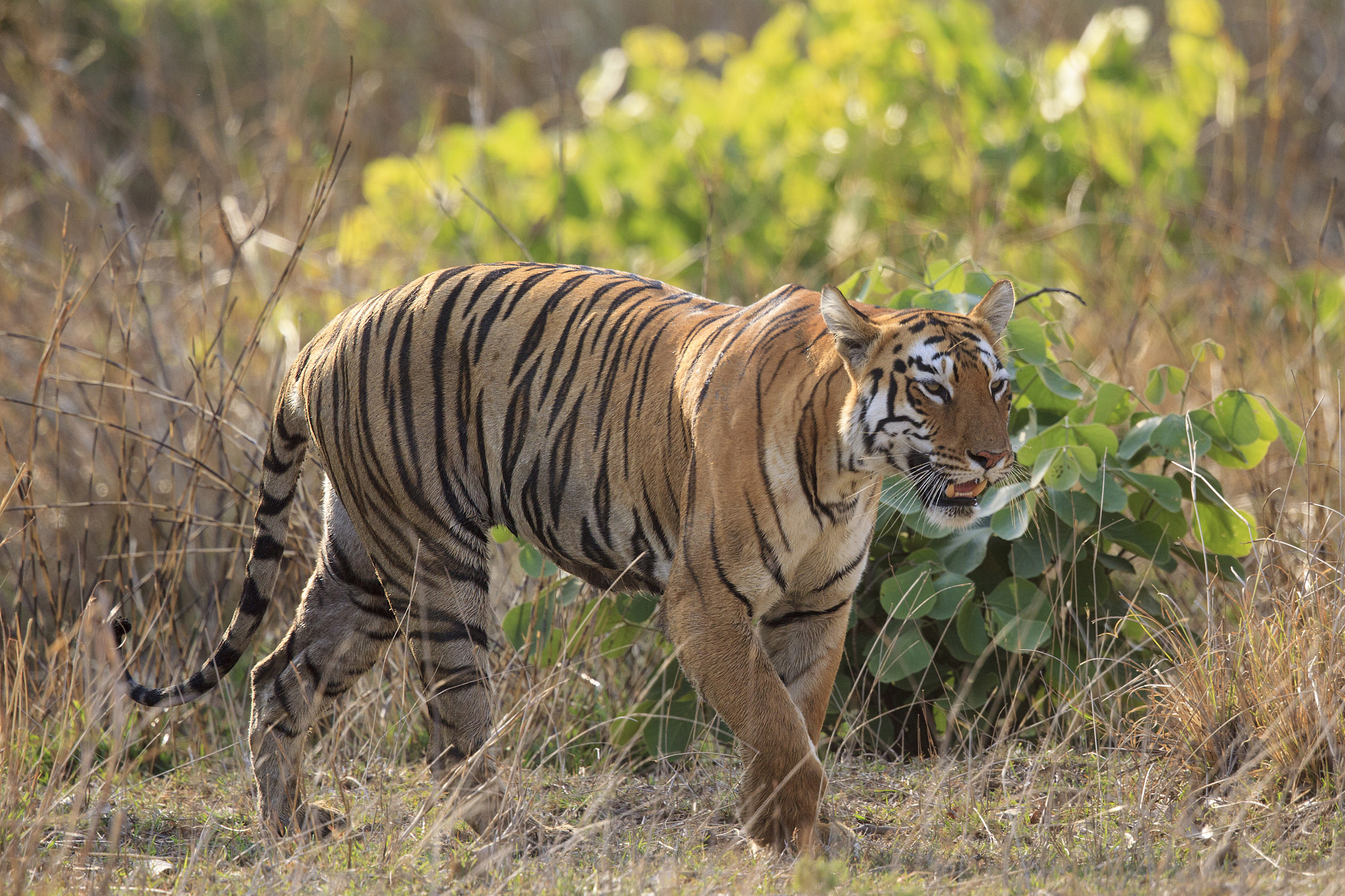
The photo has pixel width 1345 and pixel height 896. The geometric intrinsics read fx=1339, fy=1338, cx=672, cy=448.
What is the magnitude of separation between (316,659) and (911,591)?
172 cm

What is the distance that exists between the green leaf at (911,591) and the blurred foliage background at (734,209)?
3.61 ft

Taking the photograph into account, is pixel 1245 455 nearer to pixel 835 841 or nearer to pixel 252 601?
pixel 835 841

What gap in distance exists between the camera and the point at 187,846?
141 inches

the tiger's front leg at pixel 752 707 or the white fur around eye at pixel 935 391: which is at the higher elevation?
the white fur around eye at pixel 935 391

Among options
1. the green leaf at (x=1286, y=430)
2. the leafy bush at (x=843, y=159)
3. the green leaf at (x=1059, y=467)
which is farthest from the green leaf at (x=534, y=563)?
the leafy bush at (x=843, y=159)

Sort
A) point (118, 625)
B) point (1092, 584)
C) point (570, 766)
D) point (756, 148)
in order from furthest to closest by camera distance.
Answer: point (756, 148)
point (570, 766)
point (1092, 584)
point (118, 625)

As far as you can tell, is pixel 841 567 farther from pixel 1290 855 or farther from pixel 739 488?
pixel 1290 855

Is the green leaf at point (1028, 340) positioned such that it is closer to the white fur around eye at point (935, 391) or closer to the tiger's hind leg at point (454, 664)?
the white fur around eye at point (935, 391)

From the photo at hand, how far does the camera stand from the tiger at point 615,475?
3105 millimetres

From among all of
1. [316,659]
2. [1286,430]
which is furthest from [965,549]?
[316,659]

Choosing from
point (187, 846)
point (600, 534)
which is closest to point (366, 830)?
point (187, 846)

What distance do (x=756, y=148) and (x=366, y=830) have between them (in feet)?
18.1

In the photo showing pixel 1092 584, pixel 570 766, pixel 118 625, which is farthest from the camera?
pixel 570 766

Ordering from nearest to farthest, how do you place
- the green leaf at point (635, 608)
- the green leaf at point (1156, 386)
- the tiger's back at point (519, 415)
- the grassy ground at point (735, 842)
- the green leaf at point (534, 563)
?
the grassy ground at point (735, 842) < the tiger's back at point (519, 415) < the green leaf at point (1156, 386) < the green leaf at point (534, 563) < the green leaf at point (635, 608)
